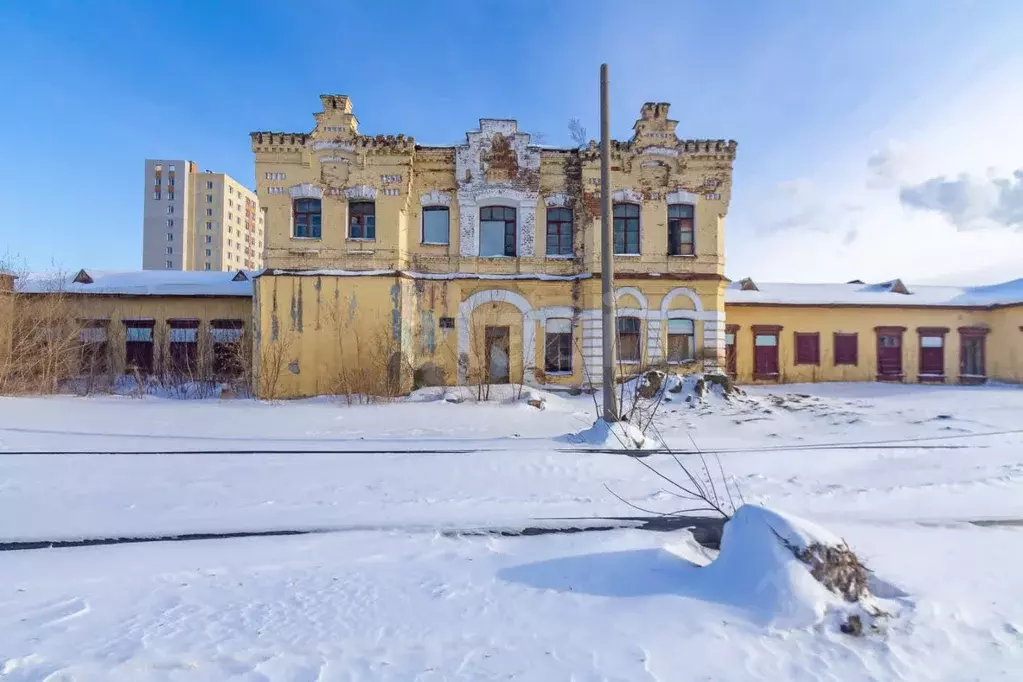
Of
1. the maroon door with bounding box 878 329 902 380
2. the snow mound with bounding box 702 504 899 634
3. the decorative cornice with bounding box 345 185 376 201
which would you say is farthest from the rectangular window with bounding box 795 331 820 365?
the snow mound with bounding box 702 504 899 634

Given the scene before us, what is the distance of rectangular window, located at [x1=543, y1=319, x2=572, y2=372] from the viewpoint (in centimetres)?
1786

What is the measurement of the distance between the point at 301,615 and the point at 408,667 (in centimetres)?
90

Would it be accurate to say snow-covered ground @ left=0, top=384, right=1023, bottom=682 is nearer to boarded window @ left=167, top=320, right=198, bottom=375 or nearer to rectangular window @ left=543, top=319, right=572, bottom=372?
rectangular window @ left=543, top=319, right=572, bottom=372

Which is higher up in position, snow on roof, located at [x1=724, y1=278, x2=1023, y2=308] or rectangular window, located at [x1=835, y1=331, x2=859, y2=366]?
snow on roof, located at [x1=724, y1=278, x2=1023, y2=308]

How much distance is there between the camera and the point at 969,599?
3.36 meters

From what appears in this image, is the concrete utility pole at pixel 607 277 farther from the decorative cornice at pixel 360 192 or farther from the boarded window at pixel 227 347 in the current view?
the boarded window at pixel 227 347

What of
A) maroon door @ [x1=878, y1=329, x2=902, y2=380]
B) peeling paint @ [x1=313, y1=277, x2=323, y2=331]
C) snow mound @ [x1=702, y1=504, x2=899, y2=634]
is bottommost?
snow mound @ [x1=702, y1=504, x2=899, y2=634]

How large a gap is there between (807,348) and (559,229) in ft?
38.4

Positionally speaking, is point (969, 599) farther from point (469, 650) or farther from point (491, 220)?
point (491, 220)

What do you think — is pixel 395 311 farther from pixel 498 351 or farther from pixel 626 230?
pixel 626 230

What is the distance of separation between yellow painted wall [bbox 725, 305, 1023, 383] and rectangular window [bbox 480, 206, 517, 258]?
375 inches

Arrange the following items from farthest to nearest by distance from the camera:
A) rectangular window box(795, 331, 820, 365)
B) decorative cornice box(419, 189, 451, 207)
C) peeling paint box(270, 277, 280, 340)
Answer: rectangular window box(795, 331, 820, 365)
decorative cornice box(419, 189, 451, 207)
peeling paint box(270, 277, 280, 340)

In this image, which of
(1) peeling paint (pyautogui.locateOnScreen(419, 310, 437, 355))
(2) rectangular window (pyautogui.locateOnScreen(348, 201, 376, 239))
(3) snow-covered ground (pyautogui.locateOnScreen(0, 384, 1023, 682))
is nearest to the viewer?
(3) snow-covered ground (pyautogui.locateOnScreen(0, 384, 1023, 682))

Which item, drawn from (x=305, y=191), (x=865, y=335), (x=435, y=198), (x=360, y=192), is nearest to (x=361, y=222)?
(x=360, y=192)
